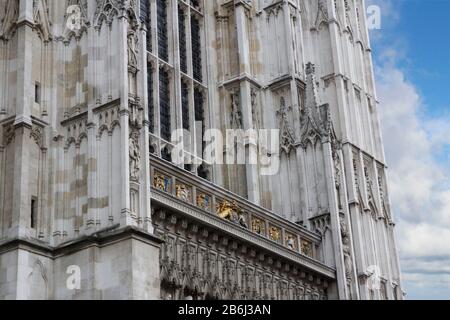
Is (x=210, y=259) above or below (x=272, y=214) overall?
below

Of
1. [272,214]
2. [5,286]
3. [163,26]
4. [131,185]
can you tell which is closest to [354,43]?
[163,26]

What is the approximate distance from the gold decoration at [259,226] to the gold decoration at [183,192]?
3.76 metres

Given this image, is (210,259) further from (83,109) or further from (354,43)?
(354,43)

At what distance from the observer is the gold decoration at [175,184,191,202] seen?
88.5 ft

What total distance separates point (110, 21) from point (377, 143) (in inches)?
645

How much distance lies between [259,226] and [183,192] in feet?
14.6

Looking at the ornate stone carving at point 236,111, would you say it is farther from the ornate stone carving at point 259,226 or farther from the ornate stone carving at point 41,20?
the ornate stone carving at point 41,20

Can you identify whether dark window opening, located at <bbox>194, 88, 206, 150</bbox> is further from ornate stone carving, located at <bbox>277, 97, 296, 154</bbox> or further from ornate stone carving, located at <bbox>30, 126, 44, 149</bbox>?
ornate stone carving, located at <bbox>30, 126, 44, 149</bbox>

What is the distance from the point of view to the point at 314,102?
116ft

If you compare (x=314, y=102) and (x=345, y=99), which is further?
(x=345, y=99)

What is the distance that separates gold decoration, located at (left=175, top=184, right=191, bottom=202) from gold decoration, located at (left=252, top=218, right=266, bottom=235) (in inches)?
148

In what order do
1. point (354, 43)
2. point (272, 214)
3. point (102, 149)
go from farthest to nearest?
1. point (354, 43)
2. point (272, 214)
3. point (102, 149)

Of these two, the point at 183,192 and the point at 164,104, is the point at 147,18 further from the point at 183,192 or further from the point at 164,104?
the point at 183,192

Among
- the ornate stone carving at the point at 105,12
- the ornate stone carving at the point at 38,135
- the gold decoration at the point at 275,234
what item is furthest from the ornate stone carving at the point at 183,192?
the ornate stone carving at the point at 105,12
